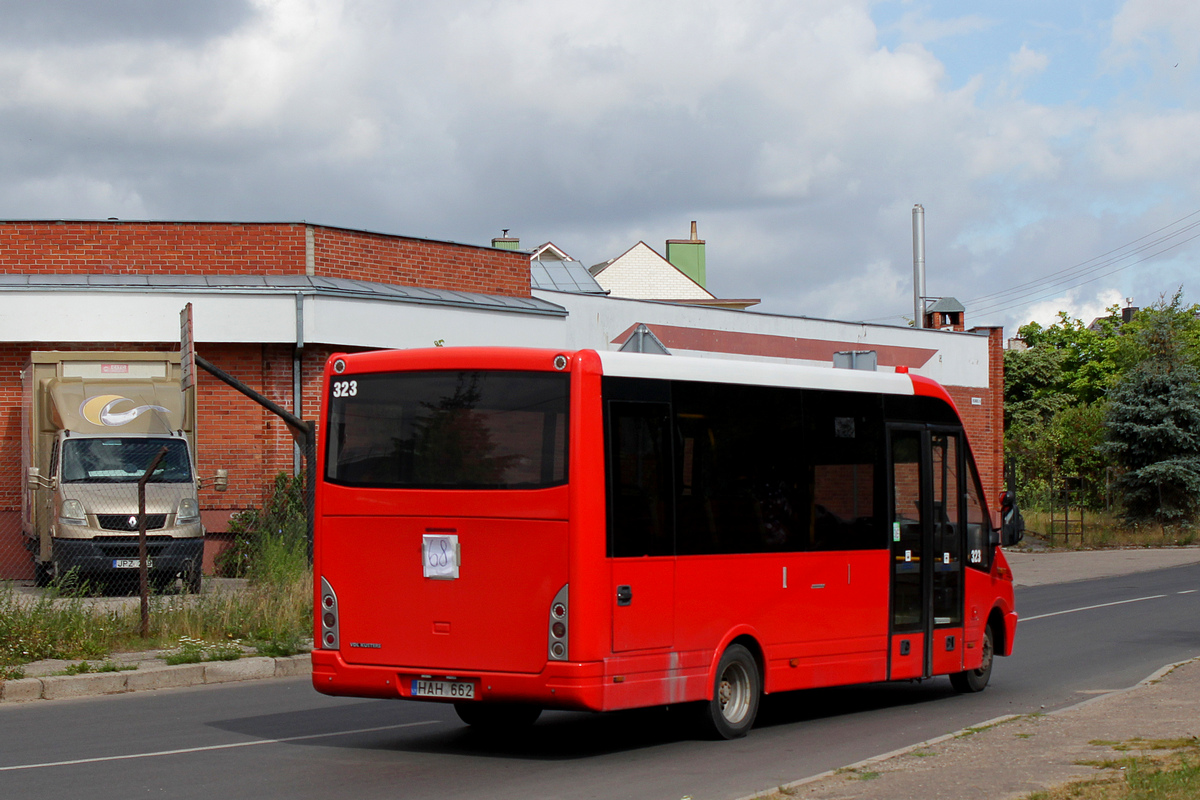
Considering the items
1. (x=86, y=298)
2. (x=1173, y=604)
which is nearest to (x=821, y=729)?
(x=1173, y=604)

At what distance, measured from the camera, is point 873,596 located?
10.6 meters

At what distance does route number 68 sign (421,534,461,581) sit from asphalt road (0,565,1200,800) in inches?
47.6

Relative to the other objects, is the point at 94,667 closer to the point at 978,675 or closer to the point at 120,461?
the point at 120,461

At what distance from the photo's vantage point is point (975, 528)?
12055 millimetres

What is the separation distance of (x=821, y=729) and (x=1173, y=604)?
13849 millimetres

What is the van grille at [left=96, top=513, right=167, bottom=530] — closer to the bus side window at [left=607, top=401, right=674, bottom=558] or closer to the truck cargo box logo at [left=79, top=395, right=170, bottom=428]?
the truck cargo box logo at [left=79, top=395, right=170, bottom=428]

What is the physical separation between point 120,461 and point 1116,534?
3200cm

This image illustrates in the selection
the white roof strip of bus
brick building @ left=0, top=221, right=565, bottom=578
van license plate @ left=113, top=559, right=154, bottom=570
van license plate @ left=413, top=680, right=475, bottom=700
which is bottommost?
van license plate @ left=413, top=680, right=475, bottom=700

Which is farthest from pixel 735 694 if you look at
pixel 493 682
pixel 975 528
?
pixel 975 528

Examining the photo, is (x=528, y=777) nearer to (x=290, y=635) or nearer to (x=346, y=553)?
(x=346, y=553)

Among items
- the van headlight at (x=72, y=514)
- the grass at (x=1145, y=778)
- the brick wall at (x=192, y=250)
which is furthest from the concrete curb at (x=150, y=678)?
the brick wall at (x=192, y=250)

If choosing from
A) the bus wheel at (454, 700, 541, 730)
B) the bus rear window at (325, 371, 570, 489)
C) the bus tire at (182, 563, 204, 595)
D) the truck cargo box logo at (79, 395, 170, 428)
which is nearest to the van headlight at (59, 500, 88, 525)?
the truck cargo box logo at (79, 395, 170, 428)

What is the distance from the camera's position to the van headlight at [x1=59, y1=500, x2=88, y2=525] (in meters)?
19.4

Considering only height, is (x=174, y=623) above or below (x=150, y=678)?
above
